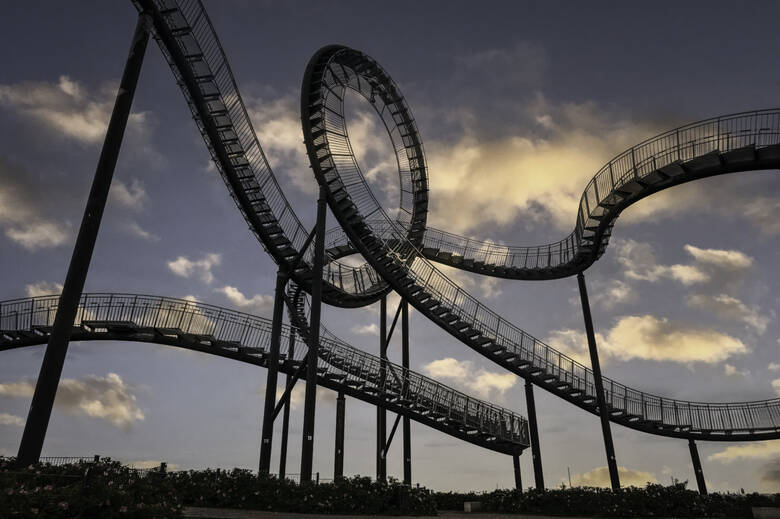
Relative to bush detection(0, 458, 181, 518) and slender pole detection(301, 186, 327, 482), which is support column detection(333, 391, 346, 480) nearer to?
slender pole detection(301, 186, 327, 482)

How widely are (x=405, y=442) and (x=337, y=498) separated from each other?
9524 millimetres

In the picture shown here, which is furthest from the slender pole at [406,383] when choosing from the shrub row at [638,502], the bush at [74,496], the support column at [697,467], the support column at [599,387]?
the support column at [697,467]

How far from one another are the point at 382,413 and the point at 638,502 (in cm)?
1147

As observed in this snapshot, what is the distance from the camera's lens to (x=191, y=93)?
672 inches

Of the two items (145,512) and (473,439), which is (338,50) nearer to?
(473,439)

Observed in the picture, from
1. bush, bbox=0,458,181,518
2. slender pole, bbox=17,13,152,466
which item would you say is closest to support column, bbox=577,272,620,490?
bush, bbox=0,458,181,518

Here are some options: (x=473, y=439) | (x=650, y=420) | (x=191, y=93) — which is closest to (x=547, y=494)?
(x=473, y=439)

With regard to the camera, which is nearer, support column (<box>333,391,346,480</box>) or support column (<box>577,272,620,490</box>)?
support column (<box>333,391,346,480</box>)

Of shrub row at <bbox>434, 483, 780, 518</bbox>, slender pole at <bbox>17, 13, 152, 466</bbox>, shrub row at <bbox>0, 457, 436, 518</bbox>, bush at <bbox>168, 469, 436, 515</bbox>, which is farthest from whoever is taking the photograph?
shrub row at <bbox>434, 483, 780, 518</bbox>

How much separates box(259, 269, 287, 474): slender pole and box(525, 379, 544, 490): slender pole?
10.3 m

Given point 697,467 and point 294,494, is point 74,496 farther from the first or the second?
point 697,467

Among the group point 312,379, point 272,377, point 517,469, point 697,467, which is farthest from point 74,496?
point 697,467

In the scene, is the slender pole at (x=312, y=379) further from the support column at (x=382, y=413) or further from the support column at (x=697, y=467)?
the support column at (x=697, y=467)

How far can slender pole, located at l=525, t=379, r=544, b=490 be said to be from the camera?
69.7 feet
